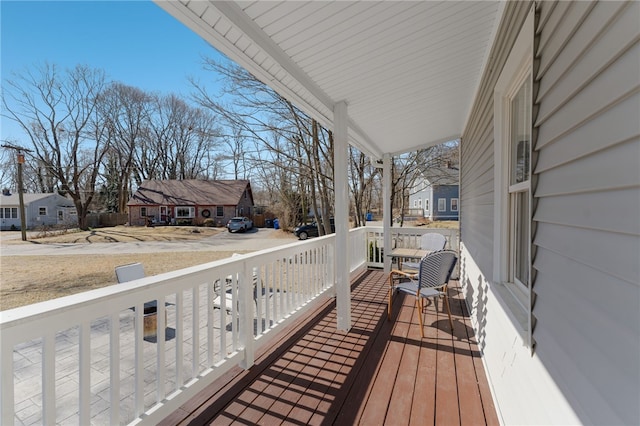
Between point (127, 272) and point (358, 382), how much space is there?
2828mm

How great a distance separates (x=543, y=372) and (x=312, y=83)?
2603 mm

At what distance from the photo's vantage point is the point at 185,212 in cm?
2645

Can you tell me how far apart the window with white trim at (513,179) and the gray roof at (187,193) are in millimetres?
25192

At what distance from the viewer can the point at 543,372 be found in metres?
1.29

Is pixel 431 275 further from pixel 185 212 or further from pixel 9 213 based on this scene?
pixel 9 213

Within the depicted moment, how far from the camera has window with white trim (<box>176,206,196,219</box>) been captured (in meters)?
26.3

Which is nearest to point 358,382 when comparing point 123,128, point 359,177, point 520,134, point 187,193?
point 520,134

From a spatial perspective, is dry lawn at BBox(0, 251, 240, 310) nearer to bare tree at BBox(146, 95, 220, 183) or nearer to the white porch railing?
the white porch railing

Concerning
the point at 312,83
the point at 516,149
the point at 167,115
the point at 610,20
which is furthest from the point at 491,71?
the point at 167,115

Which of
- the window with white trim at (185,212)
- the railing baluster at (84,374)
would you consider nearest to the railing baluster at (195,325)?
the railing baluster at (84,374)

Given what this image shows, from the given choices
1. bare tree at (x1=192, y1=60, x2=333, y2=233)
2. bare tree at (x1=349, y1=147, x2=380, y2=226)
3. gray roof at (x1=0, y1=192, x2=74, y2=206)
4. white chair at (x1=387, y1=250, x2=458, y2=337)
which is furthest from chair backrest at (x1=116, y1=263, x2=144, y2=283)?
gray roof at (x1=0, y1=192, x2=74, y2=206)

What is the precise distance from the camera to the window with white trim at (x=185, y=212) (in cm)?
2631

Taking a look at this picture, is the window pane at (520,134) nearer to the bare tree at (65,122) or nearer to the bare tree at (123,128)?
the bare tree at (65,122)

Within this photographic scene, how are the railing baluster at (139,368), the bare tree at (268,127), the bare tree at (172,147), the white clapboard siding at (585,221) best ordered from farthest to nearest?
the bare tree at (172,147) → the bare tree at (268,127) → the railing baluster at (139,368) → the white clapboard siding at (585,221)
